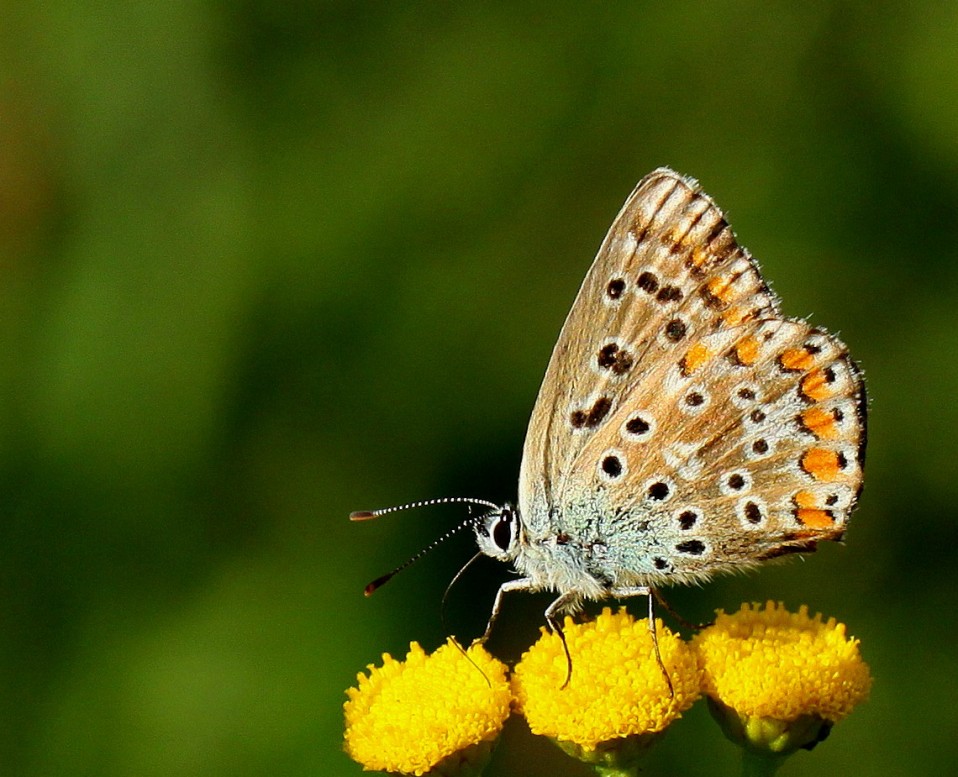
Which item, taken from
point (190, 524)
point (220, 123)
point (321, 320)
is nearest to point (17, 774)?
point (190, 524)

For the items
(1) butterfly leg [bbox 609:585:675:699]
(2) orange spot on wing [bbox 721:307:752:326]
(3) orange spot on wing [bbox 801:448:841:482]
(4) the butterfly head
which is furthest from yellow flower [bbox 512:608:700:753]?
(2) orange spot on wing [bbox 721:307:752:326]

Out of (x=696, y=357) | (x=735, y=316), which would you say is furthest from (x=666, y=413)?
(x=735, y=316)

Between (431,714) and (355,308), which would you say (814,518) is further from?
(355,308)

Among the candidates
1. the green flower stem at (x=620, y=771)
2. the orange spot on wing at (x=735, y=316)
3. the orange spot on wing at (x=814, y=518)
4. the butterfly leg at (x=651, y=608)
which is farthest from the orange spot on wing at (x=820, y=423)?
the green flower stem at (x=620, y=771)

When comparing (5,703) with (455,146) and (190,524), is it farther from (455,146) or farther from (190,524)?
(455,146)

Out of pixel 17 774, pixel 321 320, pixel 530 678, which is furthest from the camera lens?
pixel 321 320

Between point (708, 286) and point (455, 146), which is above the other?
point (455, 146)
